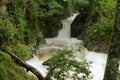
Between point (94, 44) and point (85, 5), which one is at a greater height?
point (85, 5)

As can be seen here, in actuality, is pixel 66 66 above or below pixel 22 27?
above

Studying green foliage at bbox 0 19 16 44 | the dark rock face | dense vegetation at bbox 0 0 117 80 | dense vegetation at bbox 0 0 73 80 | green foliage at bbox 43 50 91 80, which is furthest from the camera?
the dark rock face

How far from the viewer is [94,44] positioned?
48.9 ft

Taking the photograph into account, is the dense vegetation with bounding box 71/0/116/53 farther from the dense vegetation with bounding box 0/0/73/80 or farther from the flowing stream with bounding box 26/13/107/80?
the dense vegetation with bounding box 0/0/73/80

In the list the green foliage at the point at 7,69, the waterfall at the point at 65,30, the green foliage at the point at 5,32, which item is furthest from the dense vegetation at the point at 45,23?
the green foliage at the point at 7,69

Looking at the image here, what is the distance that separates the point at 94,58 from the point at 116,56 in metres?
8.32

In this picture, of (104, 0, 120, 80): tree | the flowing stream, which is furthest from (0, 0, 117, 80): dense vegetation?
(104, 0, 120, 80): tree

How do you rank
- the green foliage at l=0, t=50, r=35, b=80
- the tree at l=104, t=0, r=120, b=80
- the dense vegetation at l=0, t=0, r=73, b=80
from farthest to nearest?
the dense vegetation at l=0, t=0, r=73, b=80 < the green foliage at l=0, t=50, r=35, b=80 < the tree at l=104, t=0, r=120, b=80

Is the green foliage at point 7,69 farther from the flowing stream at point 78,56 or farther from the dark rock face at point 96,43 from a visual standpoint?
the dark rock face at point 96,43

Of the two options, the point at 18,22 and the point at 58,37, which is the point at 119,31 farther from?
the point at 58,37

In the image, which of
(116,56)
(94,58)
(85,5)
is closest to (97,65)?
(94,58)

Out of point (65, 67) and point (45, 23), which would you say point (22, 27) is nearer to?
Answer: point (65, 67)

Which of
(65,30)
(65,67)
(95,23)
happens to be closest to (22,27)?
(65,67)

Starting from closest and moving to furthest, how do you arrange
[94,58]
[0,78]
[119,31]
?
[119,31], [0,78], [94,58]
